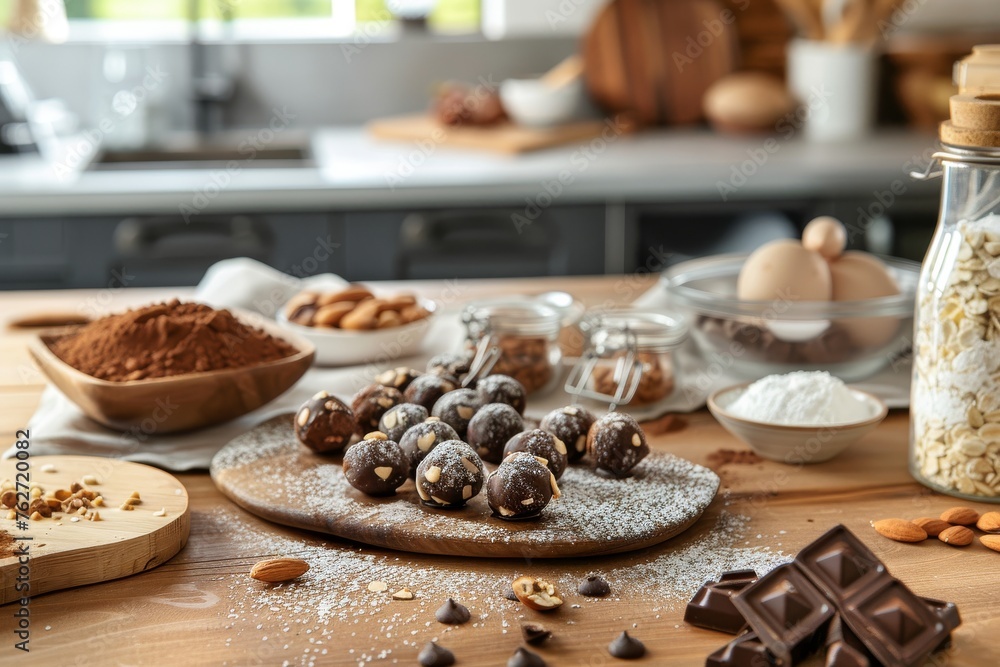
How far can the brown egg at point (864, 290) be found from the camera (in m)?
1.34

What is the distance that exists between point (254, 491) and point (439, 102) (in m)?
2.13

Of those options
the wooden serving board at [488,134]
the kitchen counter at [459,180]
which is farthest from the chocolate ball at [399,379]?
the wooden serving board at [488,134]

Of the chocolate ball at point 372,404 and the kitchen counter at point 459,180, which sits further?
the kitchen counter at point 459,180

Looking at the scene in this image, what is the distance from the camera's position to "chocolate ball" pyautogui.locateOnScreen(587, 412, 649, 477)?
3.50ft

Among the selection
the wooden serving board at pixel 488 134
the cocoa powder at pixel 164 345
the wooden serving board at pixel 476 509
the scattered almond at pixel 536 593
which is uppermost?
the wooden serving board at pixel 488 134

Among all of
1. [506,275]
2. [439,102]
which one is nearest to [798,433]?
[506,275]

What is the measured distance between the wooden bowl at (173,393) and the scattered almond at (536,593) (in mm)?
456

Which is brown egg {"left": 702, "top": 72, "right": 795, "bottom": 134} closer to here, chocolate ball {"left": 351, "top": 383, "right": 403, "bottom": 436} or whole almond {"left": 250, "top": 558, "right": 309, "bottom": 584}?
chocolate ball {"left": 351, "top": 383, "right": 403, "bottom": 436}

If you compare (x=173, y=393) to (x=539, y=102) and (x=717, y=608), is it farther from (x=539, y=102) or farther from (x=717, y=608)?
(x=539, y=102)

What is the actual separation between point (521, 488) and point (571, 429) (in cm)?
16

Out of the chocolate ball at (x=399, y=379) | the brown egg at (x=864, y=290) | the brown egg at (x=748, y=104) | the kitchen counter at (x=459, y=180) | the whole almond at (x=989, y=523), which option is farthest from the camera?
the brown egg at (x=748, y=104)

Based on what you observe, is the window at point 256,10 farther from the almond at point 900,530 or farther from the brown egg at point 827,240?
the almond at point 900,530

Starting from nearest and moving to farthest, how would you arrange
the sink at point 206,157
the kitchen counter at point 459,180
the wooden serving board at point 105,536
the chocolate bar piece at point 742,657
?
1. the chocolate bar piece at point 742,657
2. the wooden serving board at point 105,536
3. the kitchen counter at point 459,180
4. the sink at point 206,157

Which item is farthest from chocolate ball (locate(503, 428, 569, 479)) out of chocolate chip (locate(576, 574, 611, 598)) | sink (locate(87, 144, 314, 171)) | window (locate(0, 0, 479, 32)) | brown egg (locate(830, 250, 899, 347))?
window (locate(0, 0, 479, 32))
